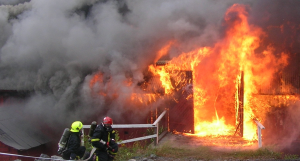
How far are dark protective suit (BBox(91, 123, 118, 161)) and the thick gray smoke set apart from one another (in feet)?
13.7

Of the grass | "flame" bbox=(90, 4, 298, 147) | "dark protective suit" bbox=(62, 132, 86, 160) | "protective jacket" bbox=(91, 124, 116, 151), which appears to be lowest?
the grass

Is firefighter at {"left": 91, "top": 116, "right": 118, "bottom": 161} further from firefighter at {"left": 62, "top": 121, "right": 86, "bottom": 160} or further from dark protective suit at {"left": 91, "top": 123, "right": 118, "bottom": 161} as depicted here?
firefighter at {"left": 62, "top": 121, "right": 86, "bottom": 160}

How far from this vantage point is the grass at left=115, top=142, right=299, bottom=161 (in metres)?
6.87

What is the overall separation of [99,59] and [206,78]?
4.07 metres

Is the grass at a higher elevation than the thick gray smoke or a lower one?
lower

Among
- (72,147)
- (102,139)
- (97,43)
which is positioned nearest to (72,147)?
(72,147)

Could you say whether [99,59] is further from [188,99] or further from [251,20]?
[251,20]

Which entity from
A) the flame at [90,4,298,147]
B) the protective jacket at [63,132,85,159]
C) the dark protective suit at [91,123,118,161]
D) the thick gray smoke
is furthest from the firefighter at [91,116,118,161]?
the flame at [90,4,298,147]

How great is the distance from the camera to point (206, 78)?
32.9 feet

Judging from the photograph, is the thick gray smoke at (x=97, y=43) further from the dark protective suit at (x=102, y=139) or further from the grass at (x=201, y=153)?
the dark protective suit at (x=102, y=139)

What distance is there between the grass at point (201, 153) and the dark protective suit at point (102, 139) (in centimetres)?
164

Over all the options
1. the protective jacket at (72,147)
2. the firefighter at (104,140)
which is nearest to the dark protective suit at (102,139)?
the firefighter at (104,140)

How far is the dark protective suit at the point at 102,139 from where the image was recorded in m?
5.53

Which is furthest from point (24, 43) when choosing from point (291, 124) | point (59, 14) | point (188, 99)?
point (291, 124)
